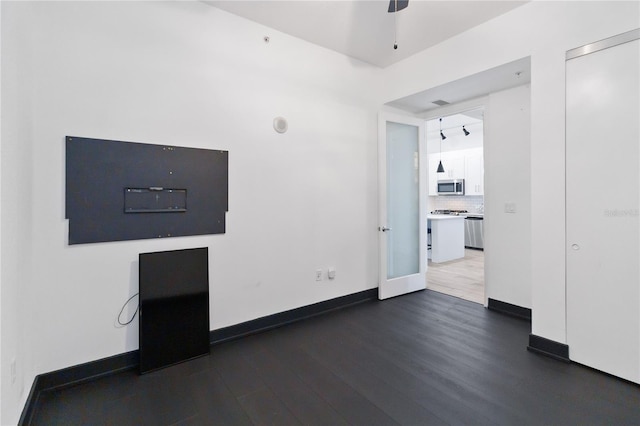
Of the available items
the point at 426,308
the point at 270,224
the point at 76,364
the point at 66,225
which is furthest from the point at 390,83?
the point at 76,364

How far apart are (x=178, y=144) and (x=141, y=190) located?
50 centimetres

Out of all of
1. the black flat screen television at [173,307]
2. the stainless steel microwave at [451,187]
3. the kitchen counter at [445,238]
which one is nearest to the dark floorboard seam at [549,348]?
the black flat screen television at [173,307]

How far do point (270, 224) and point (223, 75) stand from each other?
151 centimetres

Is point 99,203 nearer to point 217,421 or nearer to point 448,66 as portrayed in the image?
point 217,421

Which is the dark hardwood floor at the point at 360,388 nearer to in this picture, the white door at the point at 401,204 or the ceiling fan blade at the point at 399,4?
the white door at the point at 401,204

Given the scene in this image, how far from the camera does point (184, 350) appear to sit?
247 centimetres

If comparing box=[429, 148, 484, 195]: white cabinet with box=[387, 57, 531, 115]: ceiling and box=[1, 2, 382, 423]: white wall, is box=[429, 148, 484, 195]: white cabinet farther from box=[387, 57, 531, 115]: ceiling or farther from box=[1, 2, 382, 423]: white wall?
box=[1, 2, 382, 423]: white wall

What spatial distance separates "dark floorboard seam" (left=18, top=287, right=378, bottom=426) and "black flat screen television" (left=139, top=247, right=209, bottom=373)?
0.18 metres

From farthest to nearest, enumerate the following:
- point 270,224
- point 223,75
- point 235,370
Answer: point 270,224
point 223,75
point 235,370

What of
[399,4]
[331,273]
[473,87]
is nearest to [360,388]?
[331,273]

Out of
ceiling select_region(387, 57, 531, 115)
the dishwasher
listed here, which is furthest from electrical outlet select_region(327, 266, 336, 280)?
Result: the dishwasher

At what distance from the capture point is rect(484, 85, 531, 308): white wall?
337cm

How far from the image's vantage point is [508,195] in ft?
11.6

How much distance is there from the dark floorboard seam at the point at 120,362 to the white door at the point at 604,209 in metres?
2.34
